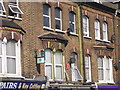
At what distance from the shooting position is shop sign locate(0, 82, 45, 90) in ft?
56.9

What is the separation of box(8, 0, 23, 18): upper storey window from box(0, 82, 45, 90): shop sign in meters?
4.31

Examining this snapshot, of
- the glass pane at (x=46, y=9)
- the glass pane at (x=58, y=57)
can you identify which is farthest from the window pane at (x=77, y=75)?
the glass pane at (x=46, y=9)

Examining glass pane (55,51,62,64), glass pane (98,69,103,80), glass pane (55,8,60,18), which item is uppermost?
glass pane (55,8,60,18)

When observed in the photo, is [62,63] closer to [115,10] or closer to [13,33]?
[13,33]

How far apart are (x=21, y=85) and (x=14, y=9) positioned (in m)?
4.89

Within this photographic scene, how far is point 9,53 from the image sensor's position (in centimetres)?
2008

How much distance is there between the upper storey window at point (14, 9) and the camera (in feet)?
67.7

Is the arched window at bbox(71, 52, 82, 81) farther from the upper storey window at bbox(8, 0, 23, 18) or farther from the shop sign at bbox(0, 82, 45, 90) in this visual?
the upper storey window at bbox(8, 0, 23, 18)

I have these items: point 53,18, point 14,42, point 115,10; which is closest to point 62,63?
point 53,18

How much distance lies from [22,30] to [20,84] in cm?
393

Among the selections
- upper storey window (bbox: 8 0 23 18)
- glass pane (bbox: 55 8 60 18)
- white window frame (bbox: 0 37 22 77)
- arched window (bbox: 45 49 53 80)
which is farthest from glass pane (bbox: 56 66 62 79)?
upper storey window (bbox: 8 0 23 18)

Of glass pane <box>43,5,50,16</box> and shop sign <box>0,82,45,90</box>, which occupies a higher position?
glass pane <box>43,5,50,16</box>

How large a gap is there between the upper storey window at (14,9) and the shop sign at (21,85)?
4311 mm

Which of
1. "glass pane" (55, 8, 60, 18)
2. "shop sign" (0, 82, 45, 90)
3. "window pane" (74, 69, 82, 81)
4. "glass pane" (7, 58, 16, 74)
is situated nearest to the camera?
"shop sign" (0, 82, 45, 90)
